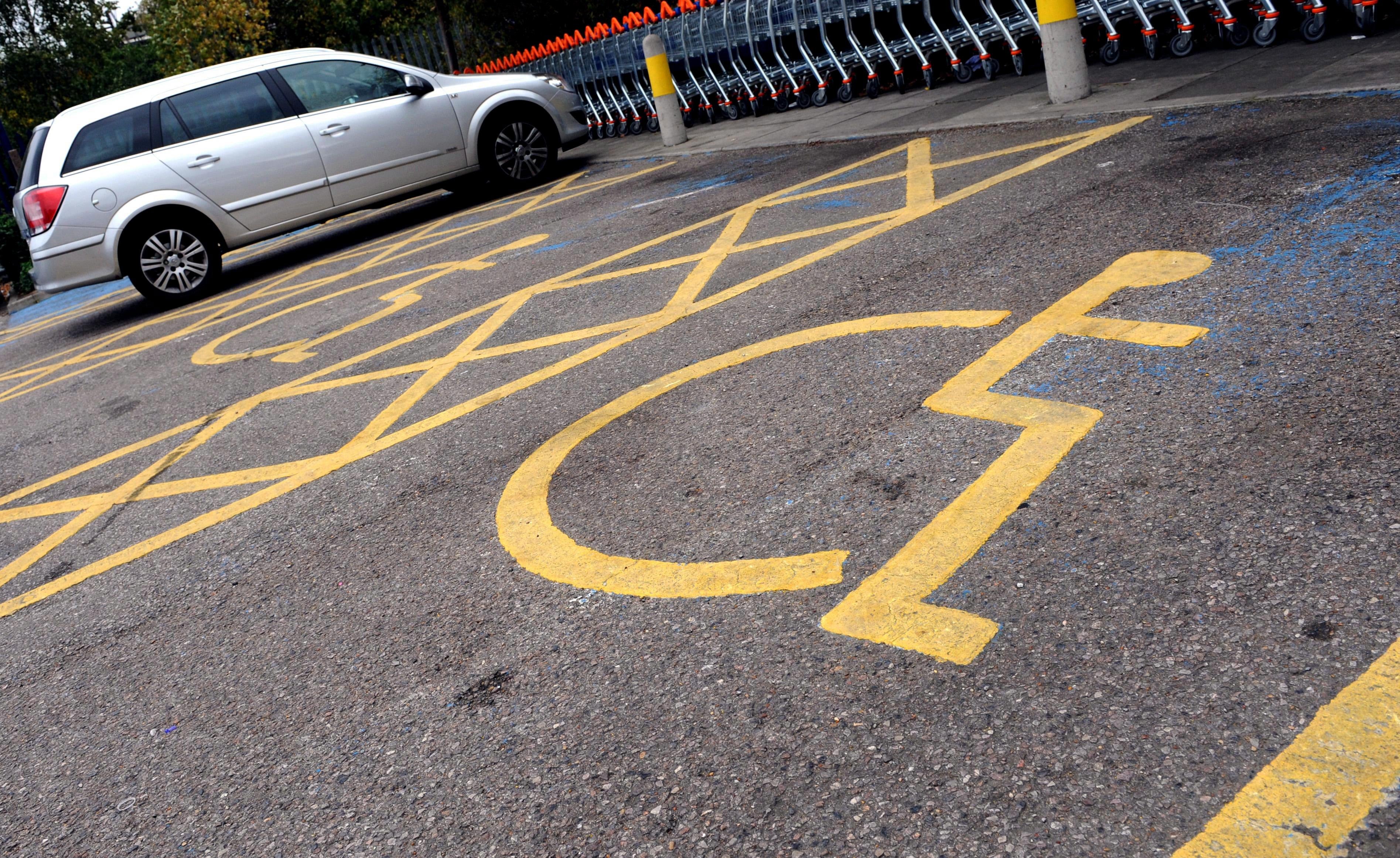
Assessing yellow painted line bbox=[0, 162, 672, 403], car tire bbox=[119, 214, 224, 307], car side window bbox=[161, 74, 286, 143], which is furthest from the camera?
car side window bbox=[161, 74, 286, 143]

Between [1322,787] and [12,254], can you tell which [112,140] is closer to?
[12,254]

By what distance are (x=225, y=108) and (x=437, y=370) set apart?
5.59 m

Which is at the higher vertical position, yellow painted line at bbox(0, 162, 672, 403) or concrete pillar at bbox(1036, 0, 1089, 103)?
concrete pillar at bbox(1036, 0, 1089, 103)

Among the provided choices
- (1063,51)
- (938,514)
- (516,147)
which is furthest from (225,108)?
(938,514)

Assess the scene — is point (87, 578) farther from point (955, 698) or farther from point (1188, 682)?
point (1188, 682)

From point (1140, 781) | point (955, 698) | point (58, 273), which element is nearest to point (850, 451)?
point (955, 698)

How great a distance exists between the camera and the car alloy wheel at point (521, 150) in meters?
11.0

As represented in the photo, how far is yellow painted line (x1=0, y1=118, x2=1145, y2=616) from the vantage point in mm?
4387

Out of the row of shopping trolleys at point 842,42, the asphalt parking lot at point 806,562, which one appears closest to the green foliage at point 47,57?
the row of shopping trolleys at point 842,42

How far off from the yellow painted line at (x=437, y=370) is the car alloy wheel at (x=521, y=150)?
3934mm

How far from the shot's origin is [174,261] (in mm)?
9477

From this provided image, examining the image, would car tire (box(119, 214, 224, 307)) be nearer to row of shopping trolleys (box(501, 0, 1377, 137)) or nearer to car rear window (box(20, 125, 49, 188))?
car rear window (box(20, 125, 49, 188))

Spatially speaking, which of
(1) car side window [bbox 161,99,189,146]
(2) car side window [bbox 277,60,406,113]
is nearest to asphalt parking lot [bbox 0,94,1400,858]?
(1) car side window [bbox 161,99,189,146]

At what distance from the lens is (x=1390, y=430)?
2.76 m
